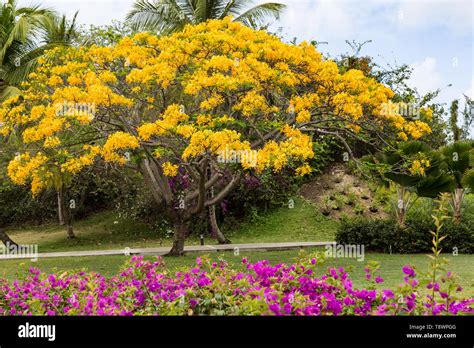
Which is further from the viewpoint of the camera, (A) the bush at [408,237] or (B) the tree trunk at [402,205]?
(B) the tree trunk at [402,205]

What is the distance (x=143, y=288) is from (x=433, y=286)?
263cm

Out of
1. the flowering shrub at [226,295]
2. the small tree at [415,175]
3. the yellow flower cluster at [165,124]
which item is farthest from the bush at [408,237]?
the flowering shrub at [226,295]

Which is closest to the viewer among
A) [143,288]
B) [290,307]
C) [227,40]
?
[290,307]

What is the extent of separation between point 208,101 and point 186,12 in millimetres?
8751

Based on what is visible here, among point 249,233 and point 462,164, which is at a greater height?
point 462,164

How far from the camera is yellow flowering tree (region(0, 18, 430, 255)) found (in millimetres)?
10984

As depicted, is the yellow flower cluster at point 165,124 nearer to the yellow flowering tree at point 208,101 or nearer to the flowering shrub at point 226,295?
the yellow flowering tree at point 208,101

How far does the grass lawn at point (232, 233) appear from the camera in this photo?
19188 mm

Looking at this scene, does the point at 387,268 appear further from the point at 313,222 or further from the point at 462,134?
the point at 462,134

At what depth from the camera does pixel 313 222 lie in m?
20.5

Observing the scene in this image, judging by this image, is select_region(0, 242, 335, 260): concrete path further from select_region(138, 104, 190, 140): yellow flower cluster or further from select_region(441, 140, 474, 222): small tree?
select_region(138, 104, 190, 140): yellow flower cluster

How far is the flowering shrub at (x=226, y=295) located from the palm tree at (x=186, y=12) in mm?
13496

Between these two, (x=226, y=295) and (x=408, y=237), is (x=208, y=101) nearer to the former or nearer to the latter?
(x=226, y=295)

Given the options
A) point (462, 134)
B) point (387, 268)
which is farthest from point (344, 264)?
point (462, 134)
